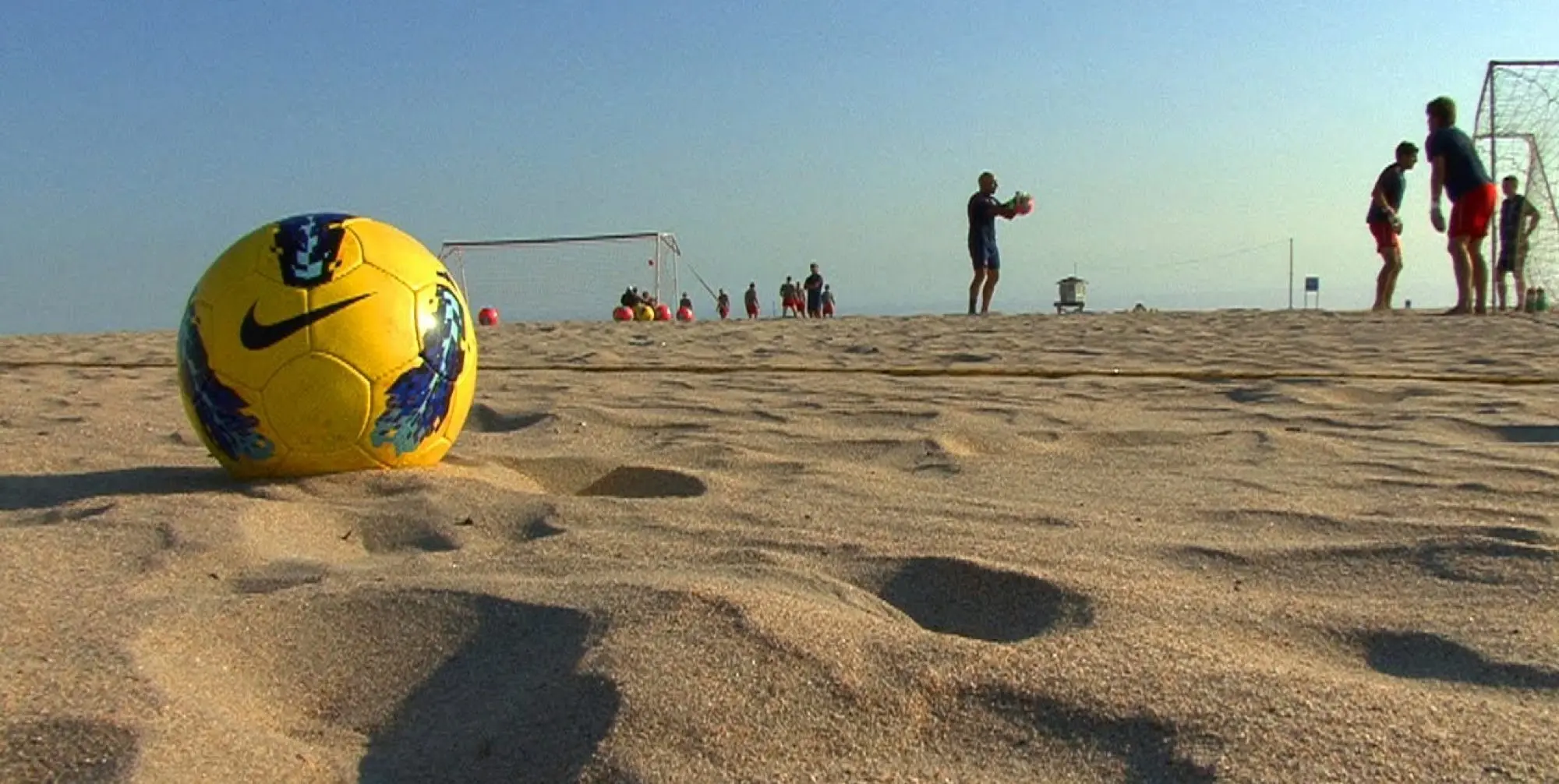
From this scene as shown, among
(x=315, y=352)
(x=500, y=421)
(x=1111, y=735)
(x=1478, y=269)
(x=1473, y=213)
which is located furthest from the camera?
(x=1478, y=269)

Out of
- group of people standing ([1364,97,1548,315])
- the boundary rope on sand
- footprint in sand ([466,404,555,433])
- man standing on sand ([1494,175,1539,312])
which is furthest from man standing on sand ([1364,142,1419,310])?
footprint in sand ([466,404,555,433])

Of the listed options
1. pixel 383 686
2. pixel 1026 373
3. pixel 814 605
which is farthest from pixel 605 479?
pixel 1026 373

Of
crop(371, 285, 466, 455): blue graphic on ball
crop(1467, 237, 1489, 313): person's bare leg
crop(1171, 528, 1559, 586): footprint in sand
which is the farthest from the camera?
crop(1467, 237, 1489, 313): person's bare leg

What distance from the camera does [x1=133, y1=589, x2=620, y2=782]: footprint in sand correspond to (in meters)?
1.50

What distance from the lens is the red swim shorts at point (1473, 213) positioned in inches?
366

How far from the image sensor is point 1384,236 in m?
10.6

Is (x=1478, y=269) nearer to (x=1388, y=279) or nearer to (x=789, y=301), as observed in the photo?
(x=1388, y=279)

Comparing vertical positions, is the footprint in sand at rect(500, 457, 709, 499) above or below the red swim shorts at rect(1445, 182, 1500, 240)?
below

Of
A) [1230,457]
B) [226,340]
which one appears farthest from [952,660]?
[226,340]

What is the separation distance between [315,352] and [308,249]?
0.93 feet

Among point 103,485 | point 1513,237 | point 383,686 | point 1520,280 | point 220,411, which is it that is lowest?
point 383,686

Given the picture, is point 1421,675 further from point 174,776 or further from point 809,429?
point 809,429

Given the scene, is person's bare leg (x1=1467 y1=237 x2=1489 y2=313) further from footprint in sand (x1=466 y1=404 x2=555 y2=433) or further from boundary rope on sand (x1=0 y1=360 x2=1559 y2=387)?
footprint in sand (x1=466 y1=404 x2=555 y2=433)

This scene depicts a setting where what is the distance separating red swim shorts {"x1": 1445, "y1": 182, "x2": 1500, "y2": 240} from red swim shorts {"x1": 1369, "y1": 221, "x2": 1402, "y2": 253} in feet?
3.39
